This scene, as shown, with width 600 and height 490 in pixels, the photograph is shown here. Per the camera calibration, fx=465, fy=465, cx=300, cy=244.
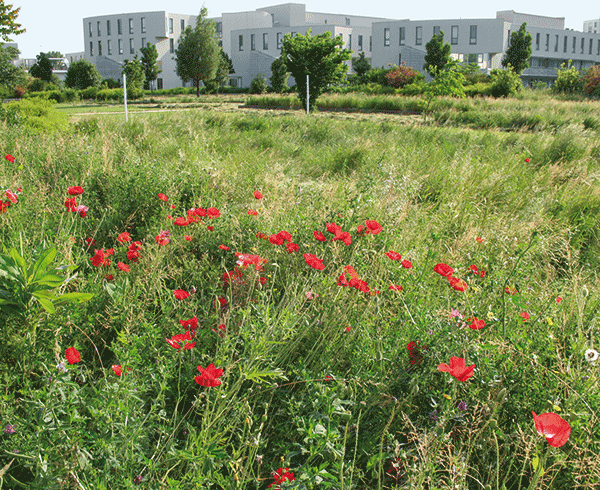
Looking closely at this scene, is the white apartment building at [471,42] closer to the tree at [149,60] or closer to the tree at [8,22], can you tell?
the tree at [149,60]

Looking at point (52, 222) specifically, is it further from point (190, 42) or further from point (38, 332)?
point (190, 42)

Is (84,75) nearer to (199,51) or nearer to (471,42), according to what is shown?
(199,51)

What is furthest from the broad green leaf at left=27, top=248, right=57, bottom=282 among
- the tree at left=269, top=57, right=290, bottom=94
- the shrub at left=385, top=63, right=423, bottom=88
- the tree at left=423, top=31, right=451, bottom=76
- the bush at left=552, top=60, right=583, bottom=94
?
the tree at left=423, top=31, right=451, bottom=76

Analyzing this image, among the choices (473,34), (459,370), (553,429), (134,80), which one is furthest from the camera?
(473,34)

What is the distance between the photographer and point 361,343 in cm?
202

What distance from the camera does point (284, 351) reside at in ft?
6.45

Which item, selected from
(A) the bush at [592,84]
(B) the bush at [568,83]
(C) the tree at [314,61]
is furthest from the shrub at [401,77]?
(C) the tree at [314,61]

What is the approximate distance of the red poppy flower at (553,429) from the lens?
1173mm

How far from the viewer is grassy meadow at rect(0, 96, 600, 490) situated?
1.48m

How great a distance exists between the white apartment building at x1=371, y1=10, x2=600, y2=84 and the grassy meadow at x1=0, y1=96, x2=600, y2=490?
5630 centimetres

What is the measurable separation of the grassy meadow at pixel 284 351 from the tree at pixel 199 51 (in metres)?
35.6

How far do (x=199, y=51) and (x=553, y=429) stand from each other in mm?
39659

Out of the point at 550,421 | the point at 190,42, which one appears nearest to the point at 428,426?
the point at 550,421

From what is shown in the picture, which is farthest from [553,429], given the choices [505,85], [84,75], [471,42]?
[471,42]
